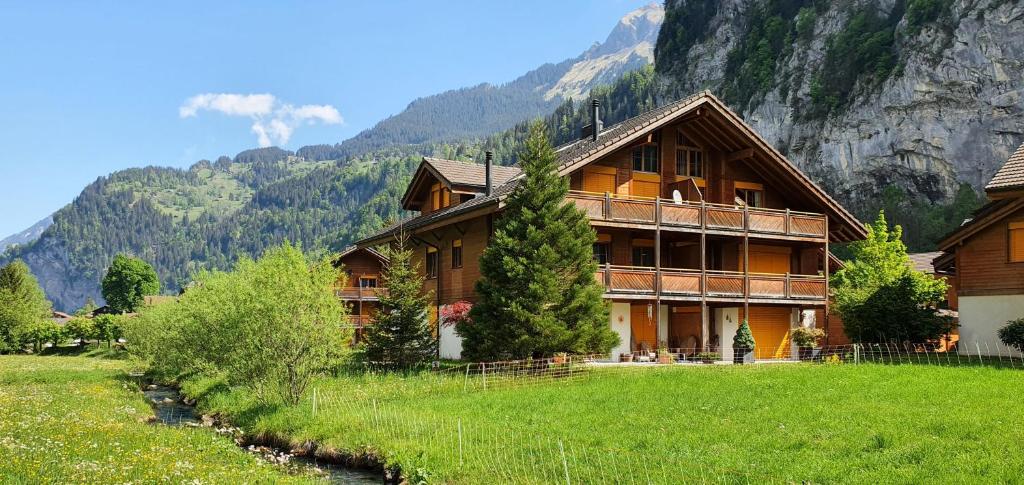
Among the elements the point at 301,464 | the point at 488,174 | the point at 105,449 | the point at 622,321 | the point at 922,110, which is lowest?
the point at 301,464

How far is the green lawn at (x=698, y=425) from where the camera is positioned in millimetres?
12836

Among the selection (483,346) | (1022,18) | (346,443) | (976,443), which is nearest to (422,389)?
(483,346)

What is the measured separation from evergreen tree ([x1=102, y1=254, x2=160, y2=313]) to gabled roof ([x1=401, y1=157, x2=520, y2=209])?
343ft

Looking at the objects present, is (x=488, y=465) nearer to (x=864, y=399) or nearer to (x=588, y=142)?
(x=864, y=399)

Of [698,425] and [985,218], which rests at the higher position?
[985,218]

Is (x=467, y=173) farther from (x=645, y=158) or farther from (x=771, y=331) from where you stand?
(x=771, y=331)

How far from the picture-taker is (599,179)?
3466 centimetres

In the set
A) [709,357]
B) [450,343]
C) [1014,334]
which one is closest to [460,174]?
[450,343]

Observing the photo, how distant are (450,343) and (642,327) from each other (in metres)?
7.91

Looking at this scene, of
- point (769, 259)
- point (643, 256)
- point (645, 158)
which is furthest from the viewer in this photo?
point (769, 259)

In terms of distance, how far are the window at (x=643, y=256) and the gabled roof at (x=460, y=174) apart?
20.9ft

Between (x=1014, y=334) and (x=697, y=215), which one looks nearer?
(x=1014, y=334)

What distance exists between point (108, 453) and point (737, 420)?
37.6 ft

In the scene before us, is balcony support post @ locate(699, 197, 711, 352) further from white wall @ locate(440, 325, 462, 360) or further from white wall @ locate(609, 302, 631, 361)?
white wall @ locate(440, 325, 462, 360)
